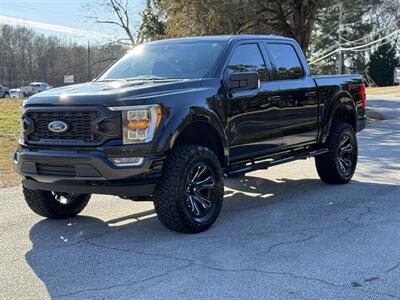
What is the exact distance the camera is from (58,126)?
5.23 m

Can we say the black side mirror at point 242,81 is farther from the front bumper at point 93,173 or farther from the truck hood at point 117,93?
the front bumper at point 93,173

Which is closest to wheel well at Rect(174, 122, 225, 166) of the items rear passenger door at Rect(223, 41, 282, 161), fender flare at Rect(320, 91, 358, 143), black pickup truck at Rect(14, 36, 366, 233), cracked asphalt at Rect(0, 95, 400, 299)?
black pickup truck at Rect(14, 36, 366, 233)

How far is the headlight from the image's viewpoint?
5062 mm

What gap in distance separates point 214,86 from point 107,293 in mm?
2665

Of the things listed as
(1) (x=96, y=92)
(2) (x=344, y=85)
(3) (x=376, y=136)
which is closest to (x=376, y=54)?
(3) (x=376, y=136)

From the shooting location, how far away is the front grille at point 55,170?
5145 millimetres

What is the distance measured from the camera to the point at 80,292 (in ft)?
13.3

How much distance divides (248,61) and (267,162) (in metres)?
1.25

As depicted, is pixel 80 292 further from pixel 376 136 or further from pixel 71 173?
pixel 376 136

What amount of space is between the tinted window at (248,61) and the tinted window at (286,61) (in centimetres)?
32

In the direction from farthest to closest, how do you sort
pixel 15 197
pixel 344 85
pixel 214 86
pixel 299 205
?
1. pixel 344 85
2. pixel 15 197
3. pixel 299 205
4. pixel 214 86

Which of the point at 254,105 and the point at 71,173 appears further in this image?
the point at 254,105

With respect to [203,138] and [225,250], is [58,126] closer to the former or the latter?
[203,138]

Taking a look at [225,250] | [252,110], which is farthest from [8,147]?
[225,250]
